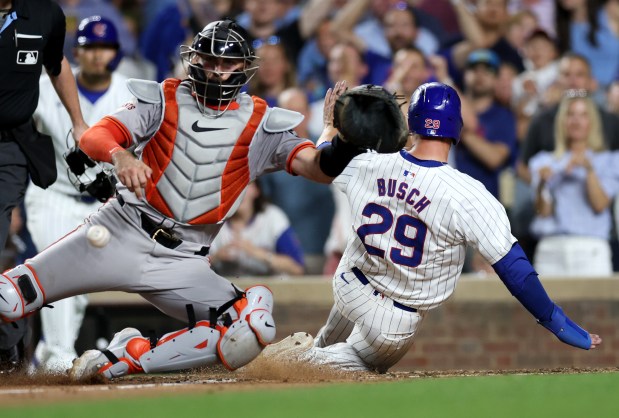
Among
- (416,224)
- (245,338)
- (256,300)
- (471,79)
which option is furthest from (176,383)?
(471,79)

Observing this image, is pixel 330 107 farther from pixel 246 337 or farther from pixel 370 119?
pixel 246 337

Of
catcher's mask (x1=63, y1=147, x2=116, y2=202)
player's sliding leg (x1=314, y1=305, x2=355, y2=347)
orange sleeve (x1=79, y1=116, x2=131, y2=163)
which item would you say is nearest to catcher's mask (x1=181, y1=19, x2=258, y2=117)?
orange sleeve (x1=79, y1=116, x2=131, y2=163)

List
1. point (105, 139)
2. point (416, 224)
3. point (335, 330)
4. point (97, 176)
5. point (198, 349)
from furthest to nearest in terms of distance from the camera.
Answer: point (335, 330), point (97, 176), point (416, 224), point (198, 349), point (105, 139)

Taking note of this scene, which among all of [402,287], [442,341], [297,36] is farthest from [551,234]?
[402,287]

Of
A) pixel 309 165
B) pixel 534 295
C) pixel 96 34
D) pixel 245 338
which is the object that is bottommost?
pixel 245 338

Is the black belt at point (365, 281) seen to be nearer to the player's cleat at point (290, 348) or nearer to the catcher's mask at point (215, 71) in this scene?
the player's cleat at point (290, 348)

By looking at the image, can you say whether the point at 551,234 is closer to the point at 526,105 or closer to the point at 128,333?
the point at 526,105

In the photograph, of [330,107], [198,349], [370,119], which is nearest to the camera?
[370,119]

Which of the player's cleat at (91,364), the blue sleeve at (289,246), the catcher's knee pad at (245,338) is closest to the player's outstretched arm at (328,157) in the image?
the catcher's knee pad at (245,338)
